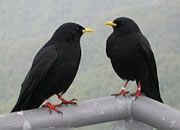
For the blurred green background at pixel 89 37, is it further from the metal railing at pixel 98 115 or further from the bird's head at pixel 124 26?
the metal railing at pixel 98 115

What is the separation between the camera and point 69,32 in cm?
285

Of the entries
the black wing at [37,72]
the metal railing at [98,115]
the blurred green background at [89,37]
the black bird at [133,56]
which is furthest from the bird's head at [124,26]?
the blurred green background at [89,37]

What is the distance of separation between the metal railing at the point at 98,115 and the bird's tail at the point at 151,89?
1023mm

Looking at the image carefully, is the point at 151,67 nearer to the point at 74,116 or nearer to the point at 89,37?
the point at 74,116

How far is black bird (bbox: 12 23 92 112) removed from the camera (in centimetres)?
268

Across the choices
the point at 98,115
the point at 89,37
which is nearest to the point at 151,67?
the point at 98,115

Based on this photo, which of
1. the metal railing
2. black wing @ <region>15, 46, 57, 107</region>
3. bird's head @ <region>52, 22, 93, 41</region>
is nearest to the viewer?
the metal railing

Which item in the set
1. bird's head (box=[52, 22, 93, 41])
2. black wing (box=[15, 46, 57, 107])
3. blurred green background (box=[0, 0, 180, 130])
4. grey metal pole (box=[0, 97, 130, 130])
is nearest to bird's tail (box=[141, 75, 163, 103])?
bird's head (box=[52, 22, 93, 41])

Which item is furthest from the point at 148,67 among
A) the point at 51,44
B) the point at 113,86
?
the point at 113,86

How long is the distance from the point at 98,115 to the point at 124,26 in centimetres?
144

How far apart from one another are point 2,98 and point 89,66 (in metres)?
12.2

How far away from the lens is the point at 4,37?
63.9 metres

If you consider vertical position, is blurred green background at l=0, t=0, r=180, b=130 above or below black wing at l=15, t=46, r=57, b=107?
below

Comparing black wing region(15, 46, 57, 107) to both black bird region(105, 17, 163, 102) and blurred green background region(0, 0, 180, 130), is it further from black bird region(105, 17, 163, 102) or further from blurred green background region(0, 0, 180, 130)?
blurred green background region(0, 0, 180, 130)
